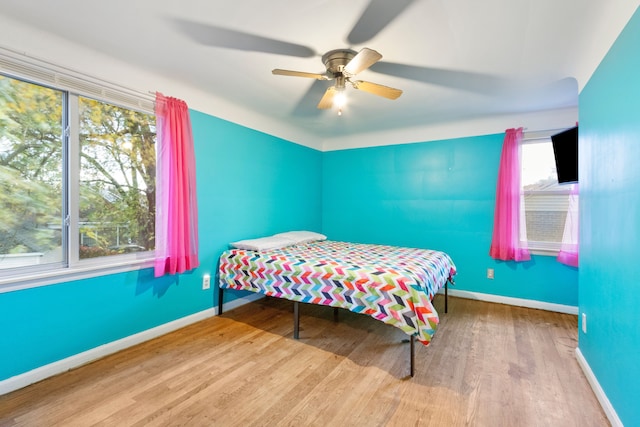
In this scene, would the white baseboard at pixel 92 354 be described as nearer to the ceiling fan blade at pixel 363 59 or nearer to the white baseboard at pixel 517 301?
the ceiling fan blade at pixel 363 59

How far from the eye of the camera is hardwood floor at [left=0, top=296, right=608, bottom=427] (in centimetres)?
163

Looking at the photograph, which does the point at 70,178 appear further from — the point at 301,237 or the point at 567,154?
the point at 567,154

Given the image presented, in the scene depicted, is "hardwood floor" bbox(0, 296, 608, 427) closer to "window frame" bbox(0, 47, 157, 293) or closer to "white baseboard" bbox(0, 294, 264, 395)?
"white baseboard" bbox(0, 294, 264, 395)

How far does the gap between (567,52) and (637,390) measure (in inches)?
86.5

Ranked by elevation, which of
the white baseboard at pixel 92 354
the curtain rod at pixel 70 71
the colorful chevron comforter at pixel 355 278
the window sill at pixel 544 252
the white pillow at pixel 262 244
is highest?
the curtain rod at pixel 70 71

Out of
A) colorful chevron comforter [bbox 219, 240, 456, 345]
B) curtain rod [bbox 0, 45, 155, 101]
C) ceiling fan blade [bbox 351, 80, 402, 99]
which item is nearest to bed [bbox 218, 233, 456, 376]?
colorful chevron comforter [bbox 219, 240, 456, 345]

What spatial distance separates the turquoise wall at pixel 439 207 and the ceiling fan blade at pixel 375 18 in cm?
247

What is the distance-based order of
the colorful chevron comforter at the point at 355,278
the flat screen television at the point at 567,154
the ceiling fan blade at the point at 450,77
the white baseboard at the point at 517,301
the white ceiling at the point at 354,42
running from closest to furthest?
the white ceiling at the point at 354,42
the colorful chevron comforter at the point at 355,278
the ceiling fan blade at the point at 450,77
the flat screen television at the point at 567,154
the white baseboard at the point at 517,301

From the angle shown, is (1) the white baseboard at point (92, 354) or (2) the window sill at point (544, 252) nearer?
(1) the white baseboard at point (92, 354)

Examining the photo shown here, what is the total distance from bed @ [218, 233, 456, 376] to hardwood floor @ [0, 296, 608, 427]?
12.4 inches

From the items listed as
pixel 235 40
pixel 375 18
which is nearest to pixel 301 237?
pixel 235 40

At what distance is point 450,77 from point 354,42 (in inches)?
41.6

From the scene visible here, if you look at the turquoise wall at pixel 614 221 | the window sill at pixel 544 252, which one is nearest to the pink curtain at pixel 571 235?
the window sill at pixel 544 252

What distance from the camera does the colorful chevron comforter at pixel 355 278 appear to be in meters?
2.05
